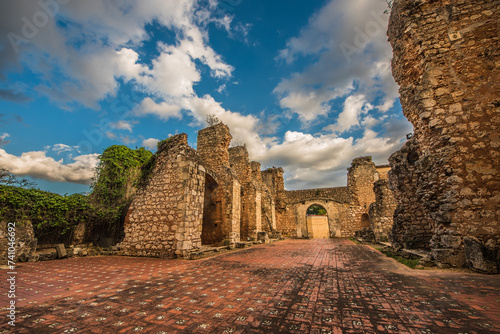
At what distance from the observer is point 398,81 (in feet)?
24.0

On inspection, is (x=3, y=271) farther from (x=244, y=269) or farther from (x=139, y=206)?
(x=244, y=269)

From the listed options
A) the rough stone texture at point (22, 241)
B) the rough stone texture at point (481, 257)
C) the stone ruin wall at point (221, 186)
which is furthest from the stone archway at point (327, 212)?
the rough stone texture at point (22, 241)

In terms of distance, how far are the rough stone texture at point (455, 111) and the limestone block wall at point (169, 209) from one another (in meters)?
7.59

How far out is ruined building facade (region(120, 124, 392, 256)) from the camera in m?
8.00

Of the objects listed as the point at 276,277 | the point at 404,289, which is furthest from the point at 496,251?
the point at 276,277

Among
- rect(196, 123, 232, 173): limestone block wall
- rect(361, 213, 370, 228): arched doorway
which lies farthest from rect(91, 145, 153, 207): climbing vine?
rect(361, 213, 370, 228): arched doorway

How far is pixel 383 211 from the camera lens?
12602 millimetres

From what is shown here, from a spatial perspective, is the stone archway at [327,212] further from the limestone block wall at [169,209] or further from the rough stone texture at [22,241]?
the rough stone texture at [22,241]

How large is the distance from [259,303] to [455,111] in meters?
6.77

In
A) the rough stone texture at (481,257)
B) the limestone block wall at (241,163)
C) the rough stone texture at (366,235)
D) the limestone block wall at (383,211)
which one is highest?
the limestone block wall at (241,163)

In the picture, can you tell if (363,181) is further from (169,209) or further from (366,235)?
(169,209)

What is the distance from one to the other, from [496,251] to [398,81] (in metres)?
5.67

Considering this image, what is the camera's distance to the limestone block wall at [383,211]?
12.5m

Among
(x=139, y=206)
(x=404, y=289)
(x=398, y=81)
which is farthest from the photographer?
(x=139, y=206)
